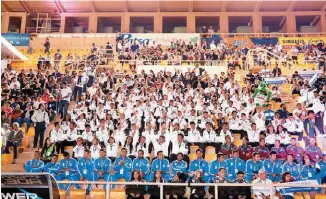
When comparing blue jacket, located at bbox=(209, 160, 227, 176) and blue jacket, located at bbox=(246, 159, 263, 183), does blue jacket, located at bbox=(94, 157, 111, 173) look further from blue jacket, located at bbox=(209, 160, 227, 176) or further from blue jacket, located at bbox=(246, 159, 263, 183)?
blue jacket, located at bbox=(246, 159, 263, 183)

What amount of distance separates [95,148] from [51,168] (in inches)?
48.7

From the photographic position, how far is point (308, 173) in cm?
907

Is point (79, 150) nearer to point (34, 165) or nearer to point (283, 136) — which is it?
point (34, 165)

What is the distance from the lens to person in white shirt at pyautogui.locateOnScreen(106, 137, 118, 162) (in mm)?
10172

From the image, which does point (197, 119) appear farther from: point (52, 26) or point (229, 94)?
point (52, 26)

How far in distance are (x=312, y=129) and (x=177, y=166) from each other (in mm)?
4024

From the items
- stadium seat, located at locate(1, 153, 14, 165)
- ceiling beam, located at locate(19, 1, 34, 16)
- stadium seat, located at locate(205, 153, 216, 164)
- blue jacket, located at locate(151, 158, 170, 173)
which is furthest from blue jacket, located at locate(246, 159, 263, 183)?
ceiling beam, located at locate(19, 1, 34, 16)

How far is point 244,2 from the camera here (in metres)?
25.6

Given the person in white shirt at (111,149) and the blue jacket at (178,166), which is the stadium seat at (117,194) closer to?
the blue jacket at (178,166)

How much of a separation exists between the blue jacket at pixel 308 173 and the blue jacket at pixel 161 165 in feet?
10.3

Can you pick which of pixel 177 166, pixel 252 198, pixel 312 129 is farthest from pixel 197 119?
pixel 252 198

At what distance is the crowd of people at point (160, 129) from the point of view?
9.29 m

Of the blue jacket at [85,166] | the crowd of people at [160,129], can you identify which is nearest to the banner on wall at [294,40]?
the crowd of people at [160,129]

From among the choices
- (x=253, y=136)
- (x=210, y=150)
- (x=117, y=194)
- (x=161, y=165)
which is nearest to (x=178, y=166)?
(x=161, y=165)
